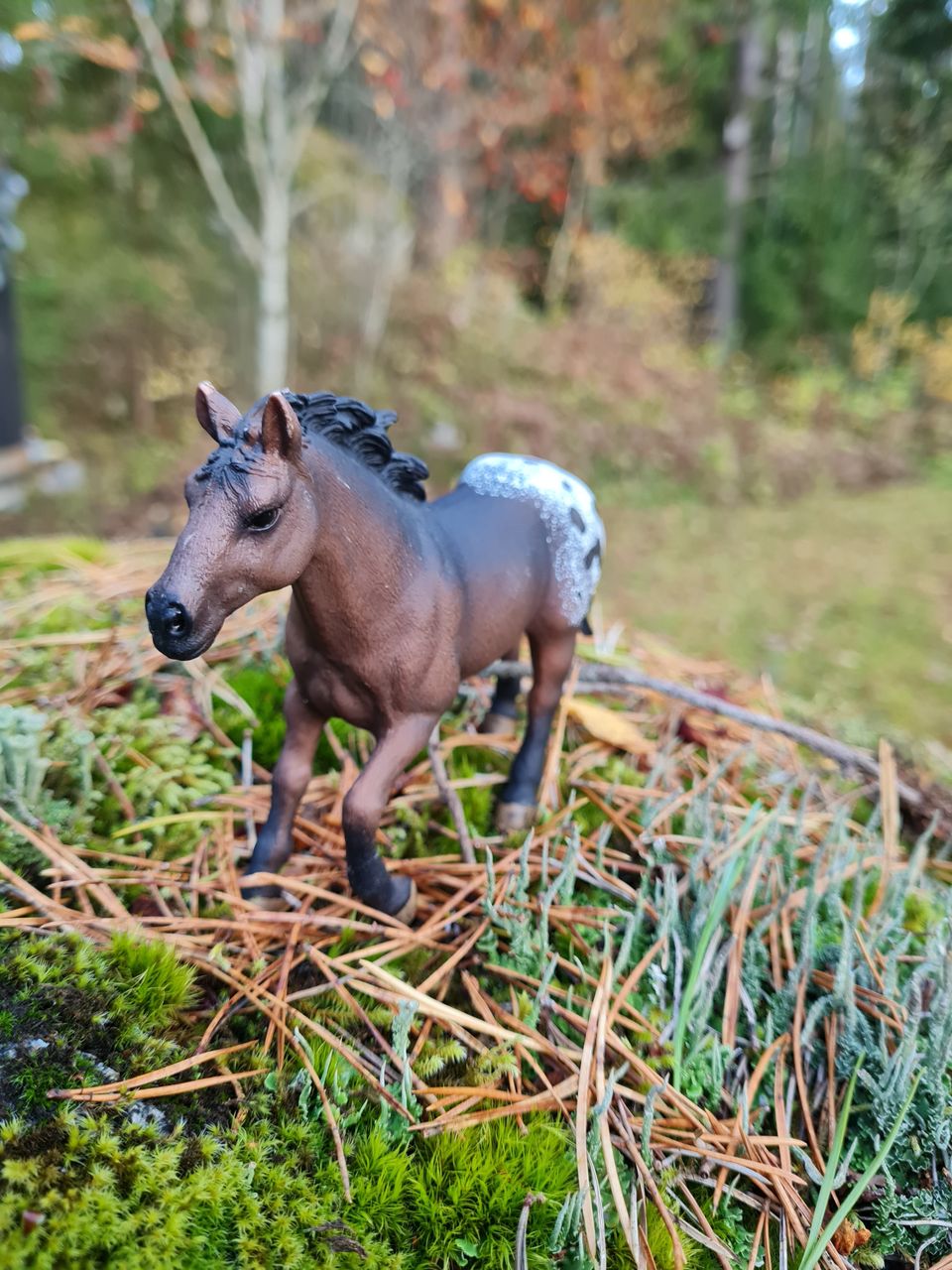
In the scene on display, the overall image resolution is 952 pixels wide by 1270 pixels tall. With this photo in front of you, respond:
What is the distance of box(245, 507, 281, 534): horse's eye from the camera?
1198 mm

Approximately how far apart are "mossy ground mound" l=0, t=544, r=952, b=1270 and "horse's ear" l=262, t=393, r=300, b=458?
71cm

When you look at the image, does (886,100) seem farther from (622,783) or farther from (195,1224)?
(195,1224)

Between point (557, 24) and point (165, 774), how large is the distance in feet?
39.2

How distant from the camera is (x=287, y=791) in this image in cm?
152

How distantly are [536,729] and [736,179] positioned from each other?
1270 cm

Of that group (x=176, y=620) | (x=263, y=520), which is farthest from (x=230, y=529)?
(x=176, y=620)

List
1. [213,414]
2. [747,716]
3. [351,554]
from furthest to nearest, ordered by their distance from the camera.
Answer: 1. [747,716]
2. [351,554]
3. [213,414]

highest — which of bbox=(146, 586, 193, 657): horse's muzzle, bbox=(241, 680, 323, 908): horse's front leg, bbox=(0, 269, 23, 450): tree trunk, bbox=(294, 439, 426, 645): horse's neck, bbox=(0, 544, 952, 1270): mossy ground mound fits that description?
bbox=(0, 269, 23, 450): tree trunk

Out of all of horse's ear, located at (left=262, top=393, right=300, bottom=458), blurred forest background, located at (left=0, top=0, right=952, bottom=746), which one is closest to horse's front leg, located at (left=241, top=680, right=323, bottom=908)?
horse's ear, located at (left=262, top=393, right=300, bottom=458)

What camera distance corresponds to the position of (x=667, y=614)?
20.2ft

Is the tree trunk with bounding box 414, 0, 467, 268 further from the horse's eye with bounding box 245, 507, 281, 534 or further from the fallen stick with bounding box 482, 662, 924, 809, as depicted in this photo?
the horse's eye with bounding box 245, 507, 281, 534

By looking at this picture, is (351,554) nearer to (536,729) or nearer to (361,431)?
(361,431)

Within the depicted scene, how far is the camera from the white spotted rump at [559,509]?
5.92ft

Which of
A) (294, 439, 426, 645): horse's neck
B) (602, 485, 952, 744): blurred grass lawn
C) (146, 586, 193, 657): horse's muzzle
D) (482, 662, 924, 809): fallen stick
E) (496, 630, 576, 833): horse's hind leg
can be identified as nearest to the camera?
(146, 586, 193, 657): horse's muzzle
